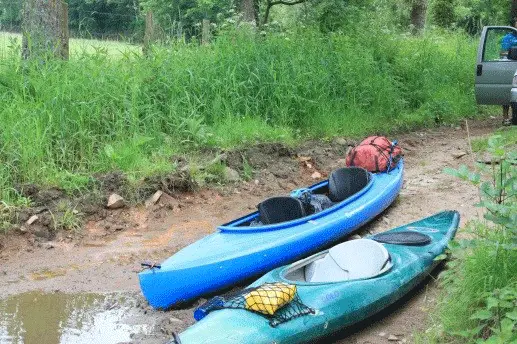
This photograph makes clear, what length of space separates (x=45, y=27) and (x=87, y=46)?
555mm

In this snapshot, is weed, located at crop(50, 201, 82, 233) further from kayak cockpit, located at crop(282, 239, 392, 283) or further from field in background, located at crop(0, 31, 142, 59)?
kayak cockpit, located at crop(282, 239, 392, 283)

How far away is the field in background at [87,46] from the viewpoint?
805 cm

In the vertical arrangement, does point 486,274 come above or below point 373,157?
above

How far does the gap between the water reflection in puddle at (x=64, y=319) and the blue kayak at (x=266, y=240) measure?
0.31 m

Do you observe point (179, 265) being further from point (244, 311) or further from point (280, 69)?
point (280, 69)

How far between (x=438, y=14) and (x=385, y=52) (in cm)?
1264

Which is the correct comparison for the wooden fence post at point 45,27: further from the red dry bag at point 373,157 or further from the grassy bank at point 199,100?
the red dry bag at point 373,157

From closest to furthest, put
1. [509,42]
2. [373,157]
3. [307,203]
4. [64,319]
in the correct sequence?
1. [64,319]
2. [307,203]
3. [373,157]
4. [509,42]

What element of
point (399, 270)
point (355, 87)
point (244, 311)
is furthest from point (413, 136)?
point (244, 311)

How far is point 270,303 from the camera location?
4098 millimetres

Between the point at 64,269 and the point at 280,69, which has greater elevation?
the point at 280,69

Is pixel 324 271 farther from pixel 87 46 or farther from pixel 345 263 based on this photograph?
pixel 87 46

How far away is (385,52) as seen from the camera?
446 inches

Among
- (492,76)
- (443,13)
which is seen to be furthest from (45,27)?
(443,13)
